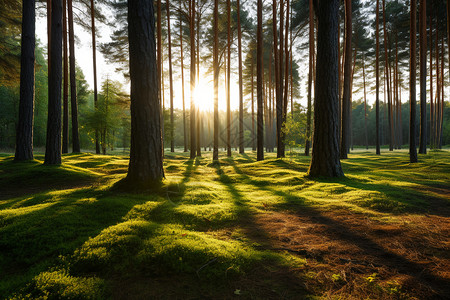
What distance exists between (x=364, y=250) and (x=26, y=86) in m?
14.7

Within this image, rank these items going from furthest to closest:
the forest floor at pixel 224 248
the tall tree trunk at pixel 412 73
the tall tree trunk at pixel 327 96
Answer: the tall tree trunk at pixel 412 73, the tall tree trunk at pixel 327 96, the forest floor at pixel 224 248

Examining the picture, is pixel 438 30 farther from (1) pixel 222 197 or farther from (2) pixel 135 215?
(2) pixel 135 215

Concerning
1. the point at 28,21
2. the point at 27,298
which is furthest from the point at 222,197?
the point at 28,21

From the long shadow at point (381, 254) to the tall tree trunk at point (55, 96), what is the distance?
10.8 metres

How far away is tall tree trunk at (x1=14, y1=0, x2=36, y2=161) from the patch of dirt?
1220 centimetres

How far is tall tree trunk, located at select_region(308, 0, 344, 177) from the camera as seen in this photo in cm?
686

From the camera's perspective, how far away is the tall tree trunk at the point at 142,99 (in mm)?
5273

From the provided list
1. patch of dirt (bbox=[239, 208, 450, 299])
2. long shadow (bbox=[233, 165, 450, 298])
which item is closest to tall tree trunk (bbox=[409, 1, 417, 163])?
patch of dirt (bbox=[239, 208, 450, 299])

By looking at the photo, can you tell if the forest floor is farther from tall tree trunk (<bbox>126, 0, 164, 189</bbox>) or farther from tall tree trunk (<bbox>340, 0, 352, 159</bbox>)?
tall tree trunk (<bbox>340, 0, 352, 159</bbox>)

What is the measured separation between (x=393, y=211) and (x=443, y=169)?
796cm

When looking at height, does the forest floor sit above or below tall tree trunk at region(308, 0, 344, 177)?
below

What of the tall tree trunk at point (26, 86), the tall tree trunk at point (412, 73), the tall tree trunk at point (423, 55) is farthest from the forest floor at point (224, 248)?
the tall tree trunk at point (423, 55)

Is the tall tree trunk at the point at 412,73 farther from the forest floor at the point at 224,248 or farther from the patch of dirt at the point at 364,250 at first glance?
the patch of dirt at the point at 364,250

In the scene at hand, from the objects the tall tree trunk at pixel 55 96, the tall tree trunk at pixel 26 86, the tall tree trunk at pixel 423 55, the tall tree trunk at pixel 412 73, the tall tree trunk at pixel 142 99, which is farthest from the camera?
the tall tree trunk at pixel 423 55
